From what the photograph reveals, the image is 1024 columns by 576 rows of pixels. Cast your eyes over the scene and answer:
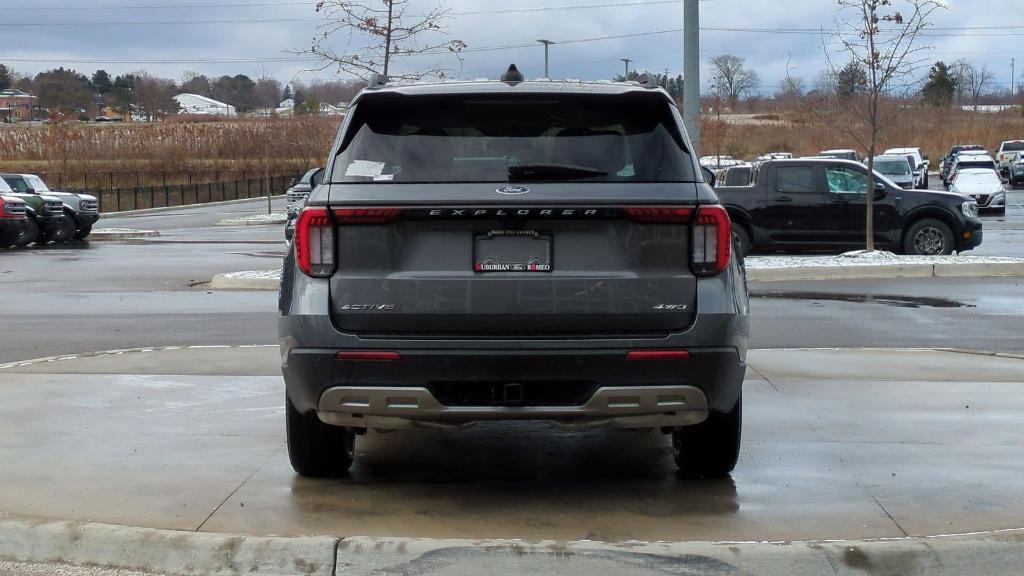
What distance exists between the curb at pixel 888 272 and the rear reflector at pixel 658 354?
42.7 feet

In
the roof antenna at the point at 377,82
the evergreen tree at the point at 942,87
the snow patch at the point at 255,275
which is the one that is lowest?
the snow patch at the point at 255,275

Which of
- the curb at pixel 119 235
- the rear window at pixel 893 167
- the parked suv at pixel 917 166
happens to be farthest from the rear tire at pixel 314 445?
the parked suv at pixel 917 166

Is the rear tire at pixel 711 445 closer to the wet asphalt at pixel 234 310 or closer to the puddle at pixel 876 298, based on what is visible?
the wet asphalt at pixel 234 310

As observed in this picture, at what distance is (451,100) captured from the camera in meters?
5.55

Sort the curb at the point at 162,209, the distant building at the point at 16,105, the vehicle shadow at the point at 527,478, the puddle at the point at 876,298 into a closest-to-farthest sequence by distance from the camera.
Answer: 1. the vehicle shadow at the point at 527,478
2. the puddle at the point at 876,298
3. the curb at the point at 162,209
4. the distant building at the point at 16,105

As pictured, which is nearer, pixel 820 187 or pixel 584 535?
pixel 584 535

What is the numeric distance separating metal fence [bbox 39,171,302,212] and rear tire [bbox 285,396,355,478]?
168ft

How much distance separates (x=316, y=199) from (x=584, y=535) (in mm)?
1815

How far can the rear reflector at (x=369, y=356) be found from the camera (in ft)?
16.8

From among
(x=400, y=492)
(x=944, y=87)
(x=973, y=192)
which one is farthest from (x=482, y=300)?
(x=944, y=87)

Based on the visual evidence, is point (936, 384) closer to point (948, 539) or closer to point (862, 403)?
point (862, 403)

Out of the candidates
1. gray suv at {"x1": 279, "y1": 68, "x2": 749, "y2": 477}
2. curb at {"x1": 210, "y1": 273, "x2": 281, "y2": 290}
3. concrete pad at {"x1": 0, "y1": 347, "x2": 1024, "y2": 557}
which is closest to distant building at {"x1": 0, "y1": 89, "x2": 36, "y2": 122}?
curb at {"x1": 210, "y1": 273, "x2": 281, "y2": 290}

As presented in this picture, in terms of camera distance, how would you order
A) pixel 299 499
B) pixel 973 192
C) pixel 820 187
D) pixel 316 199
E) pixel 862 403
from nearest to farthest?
pixel 316 199, pixel 299 499, pixel 862 403, pixel 820 187, pixel 973 192

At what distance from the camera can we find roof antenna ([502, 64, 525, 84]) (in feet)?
19.1
